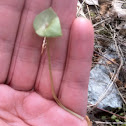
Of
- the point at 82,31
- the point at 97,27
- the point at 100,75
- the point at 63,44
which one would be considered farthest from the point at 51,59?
the point at 97,27

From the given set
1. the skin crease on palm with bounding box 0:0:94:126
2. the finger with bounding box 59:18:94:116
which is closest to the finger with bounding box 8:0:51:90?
the skin crease on palm with bounding box 0:0:94:126

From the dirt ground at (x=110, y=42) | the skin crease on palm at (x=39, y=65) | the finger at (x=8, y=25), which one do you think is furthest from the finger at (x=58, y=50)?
the dirt ground at (x=110, y=42)

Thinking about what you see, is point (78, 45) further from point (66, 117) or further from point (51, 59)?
point (66, 117)

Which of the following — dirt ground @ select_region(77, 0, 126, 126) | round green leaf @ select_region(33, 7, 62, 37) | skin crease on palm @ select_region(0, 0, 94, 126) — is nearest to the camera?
round green leaf @ select_region(33, 7, 62, 37)

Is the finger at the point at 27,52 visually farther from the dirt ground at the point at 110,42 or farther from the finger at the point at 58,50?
the dirt ground at the point at 110,42

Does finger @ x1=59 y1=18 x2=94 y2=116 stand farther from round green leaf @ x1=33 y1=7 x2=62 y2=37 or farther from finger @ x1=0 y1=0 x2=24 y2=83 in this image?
finger @ x1=0 y1=0 x2=24 y2=83
